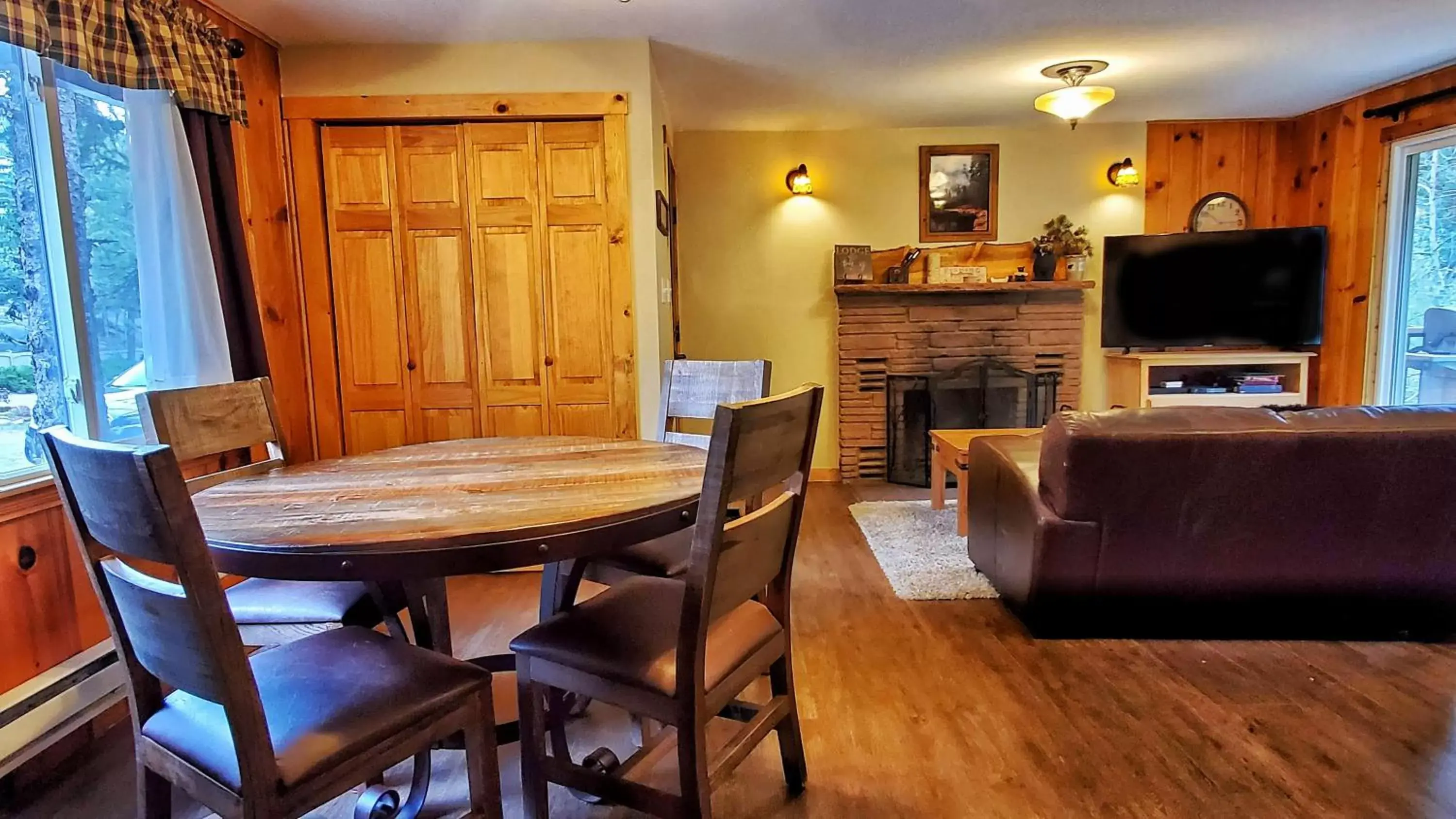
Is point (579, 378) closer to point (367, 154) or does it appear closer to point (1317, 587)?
point (367, 154)

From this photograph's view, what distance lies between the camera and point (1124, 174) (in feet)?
16.1

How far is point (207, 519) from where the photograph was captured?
1.39 m

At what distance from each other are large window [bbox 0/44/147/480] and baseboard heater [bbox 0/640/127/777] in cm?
52

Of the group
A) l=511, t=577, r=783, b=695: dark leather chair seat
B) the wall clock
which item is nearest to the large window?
l=511, t=577, r=783, b=695: dark leather chair seat

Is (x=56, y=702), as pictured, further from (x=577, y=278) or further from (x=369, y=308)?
(x=577, y=278)

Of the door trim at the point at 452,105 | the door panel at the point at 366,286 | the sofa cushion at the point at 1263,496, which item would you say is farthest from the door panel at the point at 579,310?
the sofa cushion at the point at 1263,496

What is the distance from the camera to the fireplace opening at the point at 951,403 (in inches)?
197

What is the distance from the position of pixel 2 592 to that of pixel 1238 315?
600cm

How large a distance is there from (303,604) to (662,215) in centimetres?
246

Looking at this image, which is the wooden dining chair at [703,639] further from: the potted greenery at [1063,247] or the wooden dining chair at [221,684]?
the potted greenery at [1063,247]

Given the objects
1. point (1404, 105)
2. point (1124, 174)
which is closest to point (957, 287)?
point (1124, 174)

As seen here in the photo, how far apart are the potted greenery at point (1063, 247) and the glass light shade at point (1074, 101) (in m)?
1.29

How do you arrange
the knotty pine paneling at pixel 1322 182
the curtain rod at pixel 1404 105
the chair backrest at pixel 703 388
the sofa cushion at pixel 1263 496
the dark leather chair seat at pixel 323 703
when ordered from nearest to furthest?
the dark leather chair seat at pixel 323 703
the sofa cushion at pixel 1263 496
the chair backrest at pixel 703 388
the curtain rod at pixel 1404 105
the knotty pine paneling at pixel 1322 182

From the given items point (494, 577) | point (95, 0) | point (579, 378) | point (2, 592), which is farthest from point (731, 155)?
point (2, 592)
